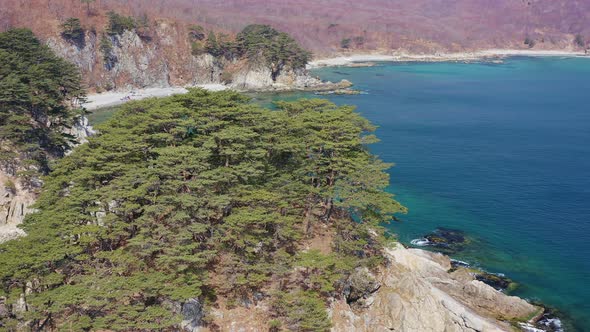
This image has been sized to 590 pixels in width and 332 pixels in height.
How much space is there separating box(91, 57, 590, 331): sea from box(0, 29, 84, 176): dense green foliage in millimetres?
37474

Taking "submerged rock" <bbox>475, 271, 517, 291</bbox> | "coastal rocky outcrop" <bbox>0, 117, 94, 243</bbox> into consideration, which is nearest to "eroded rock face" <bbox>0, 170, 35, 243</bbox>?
"coastal rocky outcrop" <bbox>0, 117, 94, 243</bbox>

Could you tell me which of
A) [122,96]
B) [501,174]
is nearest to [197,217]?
[501,174]

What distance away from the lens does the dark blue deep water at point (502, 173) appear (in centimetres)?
4209

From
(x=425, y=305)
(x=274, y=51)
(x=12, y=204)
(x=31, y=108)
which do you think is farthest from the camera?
(x=274, y=51)

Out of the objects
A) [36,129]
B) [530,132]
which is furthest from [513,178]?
[36,129]

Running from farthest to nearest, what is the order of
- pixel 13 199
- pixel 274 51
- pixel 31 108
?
pixel 274 51 → pixel 31 108 → pixel 13 199

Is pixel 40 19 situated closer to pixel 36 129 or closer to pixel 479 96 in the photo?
pixel 36 129

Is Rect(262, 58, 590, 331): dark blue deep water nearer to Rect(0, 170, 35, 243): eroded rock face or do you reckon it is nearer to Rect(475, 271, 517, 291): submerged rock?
Rect(475, 271, 517, 291): submerged rock

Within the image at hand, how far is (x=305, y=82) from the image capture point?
131 metres

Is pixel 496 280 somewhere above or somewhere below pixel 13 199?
below

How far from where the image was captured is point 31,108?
149ft

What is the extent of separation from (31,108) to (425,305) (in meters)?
43.1

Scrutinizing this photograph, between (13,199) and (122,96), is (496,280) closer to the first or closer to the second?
(13,199)

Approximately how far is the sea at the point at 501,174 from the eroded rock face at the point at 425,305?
4.16 meters
